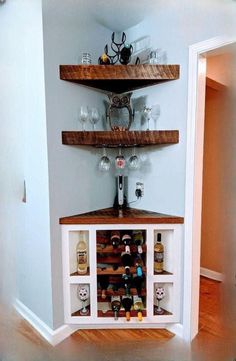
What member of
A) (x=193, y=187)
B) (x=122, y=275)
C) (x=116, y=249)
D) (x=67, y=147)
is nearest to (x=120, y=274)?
(x=122, y=275)

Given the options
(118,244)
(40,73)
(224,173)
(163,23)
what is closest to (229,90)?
(224,173)

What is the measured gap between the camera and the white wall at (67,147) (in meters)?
0.77

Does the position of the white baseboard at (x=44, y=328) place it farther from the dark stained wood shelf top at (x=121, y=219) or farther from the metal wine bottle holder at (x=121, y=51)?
the metal wine bottle holder at (x=121, y=51)

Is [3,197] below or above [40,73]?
below

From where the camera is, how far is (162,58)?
907mm

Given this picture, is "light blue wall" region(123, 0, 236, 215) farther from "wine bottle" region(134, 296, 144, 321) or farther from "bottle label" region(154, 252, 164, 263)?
"wine bottle" region(134, 296, 144, 321)

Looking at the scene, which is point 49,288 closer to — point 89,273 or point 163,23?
point 89,273

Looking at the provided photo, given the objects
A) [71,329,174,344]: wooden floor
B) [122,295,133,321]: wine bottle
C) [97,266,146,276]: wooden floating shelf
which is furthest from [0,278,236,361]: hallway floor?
[97,266,146,276]: wooden floating shelf

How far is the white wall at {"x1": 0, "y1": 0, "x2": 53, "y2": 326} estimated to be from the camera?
1.68 feet

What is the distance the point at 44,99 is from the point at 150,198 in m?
0.64

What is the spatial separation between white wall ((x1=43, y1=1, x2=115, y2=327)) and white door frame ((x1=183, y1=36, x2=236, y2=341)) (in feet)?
1.24

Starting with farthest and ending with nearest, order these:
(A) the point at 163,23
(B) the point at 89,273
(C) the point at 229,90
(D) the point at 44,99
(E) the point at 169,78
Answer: (B) the point at 89,273 < (E) the point at 169,78 < (D) the point at 44,99 < (A) the point at 163,23 < (C) the point at 229,90

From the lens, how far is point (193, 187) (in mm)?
917

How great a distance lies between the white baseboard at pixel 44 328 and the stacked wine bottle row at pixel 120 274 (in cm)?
17
